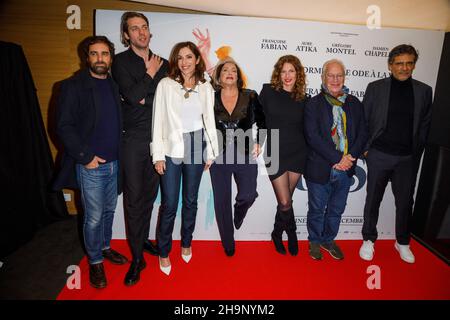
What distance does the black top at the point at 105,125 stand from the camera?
7.35 ft

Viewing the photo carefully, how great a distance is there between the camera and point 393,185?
2.88 metres

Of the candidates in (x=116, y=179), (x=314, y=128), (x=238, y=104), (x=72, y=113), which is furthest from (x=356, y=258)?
(x=72, y=113)

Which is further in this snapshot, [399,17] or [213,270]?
[399,17]

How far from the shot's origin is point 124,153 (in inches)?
93.9

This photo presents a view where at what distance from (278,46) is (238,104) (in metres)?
0.89

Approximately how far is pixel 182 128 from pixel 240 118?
55 centimetres

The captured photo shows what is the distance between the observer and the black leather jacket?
251 cm

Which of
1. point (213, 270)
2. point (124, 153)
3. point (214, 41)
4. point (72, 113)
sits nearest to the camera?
point (72, 113)

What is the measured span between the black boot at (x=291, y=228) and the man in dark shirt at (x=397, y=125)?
864 millimetres

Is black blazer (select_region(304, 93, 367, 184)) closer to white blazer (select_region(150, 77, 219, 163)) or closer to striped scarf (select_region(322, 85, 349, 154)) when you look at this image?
striped scarf (select_region(322, 85, 349, 154))

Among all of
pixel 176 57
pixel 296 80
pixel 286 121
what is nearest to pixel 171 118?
pixel 176 57

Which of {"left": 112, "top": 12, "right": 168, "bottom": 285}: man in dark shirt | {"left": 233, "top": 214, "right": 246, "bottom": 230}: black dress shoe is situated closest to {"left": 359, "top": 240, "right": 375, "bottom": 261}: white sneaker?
{"left": 233, "top": 214, "right": 246, "bottom": 230}: black dress shoe

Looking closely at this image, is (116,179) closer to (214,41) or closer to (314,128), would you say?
(214,41)

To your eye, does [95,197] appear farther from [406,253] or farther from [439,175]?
[439,175]
